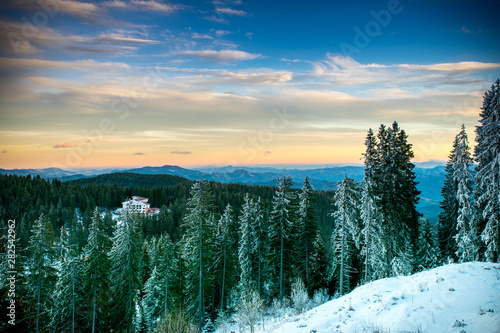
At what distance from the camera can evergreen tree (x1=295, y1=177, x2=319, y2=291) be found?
100ft

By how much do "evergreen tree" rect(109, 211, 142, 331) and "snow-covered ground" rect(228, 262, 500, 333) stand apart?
17.9 meters

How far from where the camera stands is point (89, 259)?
24.3 m

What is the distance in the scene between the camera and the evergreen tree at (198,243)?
2469cm

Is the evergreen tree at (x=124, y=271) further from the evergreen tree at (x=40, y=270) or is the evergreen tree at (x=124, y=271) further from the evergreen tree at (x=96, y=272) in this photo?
the evergreen tree at (x=40, y=270)

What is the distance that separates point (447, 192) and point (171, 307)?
35128 mm

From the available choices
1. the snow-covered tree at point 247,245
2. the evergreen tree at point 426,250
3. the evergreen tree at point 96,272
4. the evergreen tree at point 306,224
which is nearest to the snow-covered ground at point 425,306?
the evergreen tree at point 306,224

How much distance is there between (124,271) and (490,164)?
105 ft

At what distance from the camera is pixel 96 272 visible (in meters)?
24.4

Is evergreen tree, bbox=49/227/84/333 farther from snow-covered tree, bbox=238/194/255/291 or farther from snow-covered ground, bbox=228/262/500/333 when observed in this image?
snow-covered ground, bbox=228/262/500/333

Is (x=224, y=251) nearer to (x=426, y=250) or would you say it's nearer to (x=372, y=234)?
(x=372, y=234)

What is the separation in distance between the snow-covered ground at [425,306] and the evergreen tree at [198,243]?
14.0m

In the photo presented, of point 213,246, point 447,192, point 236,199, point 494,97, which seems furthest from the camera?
point 236,199

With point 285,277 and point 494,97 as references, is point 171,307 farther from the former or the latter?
point 494,97

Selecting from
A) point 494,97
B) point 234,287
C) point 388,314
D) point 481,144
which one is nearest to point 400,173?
point 481,144
